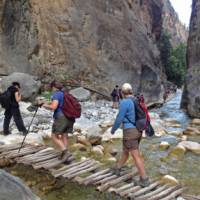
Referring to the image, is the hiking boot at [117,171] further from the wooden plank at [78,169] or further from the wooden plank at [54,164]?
the wooden plank at [54,164]

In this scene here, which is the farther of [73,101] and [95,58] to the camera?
[95,58]

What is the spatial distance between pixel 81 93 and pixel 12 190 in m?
19.1

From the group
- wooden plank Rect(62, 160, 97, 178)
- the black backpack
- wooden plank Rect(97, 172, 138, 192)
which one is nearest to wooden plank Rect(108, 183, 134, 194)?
wooden plank Rect(97, 172, 138, 192)

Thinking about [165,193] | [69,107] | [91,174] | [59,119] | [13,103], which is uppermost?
[69,107]

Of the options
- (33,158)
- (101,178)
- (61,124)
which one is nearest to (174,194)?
(101,178)

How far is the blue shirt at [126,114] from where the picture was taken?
6777 mm

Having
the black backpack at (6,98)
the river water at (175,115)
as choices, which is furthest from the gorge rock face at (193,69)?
the black backpack at (6,98)

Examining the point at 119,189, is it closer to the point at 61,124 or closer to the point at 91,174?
the point at 91,174

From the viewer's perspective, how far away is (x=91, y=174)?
24.9 feet

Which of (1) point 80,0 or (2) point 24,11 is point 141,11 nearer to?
(1) point 80,0

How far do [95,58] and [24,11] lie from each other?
6.36 m

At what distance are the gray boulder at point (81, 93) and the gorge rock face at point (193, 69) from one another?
7072 millimetres

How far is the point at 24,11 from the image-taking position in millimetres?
23875

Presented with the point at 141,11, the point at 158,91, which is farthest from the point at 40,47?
the point at 141,11
